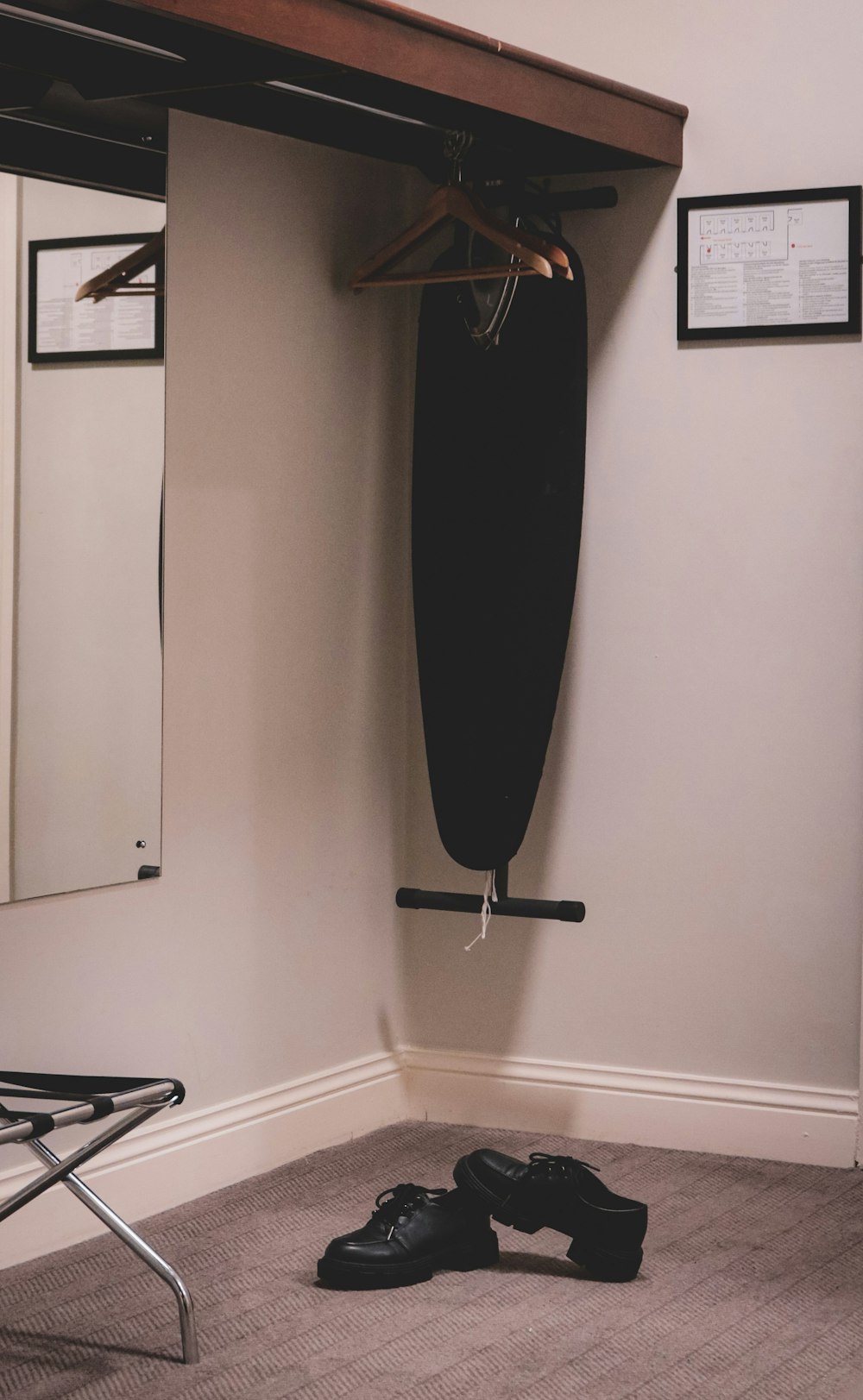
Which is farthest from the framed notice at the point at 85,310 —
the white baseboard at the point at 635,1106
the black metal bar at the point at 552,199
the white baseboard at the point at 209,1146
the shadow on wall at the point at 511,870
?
the white baseboard at the point at 635,1106

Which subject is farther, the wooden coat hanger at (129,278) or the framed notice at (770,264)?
the framed notice at (770,264)

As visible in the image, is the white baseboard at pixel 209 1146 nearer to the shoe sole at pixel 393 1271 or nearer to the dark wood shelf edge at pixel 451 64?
the shoe sole at pixel 393 1271

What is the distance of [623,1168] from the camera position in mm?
3027

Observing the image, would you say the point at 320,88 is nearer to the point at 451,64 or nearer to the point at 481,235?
the point at 451,64

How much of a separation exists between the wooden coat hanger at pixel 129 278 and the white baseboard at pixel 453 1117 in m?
1.48

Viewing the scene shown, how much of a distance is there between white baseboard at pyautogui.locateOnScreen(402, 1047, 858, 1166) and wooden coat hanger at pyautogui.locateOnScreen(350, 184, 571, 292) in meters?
1.68

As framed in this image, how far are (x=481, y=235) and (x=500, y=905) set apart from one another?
136 cm

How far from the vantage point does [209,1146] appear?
2.87 meters

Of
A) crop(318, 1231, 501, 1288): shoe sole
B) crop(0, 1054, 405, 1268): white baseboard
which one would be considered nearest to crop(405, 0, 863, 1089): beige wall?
crop(0, 1054, 405, 1268): white baseboard

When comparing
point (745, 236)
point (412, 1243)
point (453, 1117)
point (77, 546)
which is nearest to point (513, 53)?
point (745, 236)

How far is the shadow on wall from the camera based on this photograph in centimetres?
318

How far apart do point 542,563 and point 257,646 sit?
602 mm

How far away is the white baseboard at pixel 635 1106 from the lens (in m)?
3.06

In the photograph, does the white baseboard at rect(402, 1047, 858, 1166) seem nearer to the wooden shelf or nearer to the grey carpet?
the grey carpet
